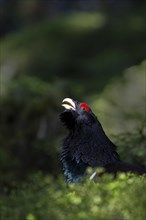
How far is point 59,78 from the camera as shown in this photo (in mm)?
18000

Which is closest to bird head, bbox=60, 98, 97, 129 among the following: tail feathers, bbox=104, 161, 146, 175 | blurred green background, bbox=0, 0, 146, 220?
tail feathers, bbox=104, 161, 146, 175

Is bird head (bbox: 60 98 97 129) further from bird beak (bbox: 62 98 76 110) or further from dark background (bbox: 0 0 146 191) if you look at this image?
dark background (bbox: 0 0 146 191)

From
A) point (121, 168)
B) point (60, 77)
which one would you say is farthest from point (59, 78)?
point (121, 168)

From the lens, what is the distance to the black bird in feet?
27.2

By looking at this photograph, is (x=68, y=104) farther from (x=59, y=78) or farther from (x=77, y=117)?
(x=59, y=78)

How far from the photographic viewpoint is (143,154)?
10789 millimetres

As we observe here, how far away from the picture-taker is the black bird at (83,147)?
27.2ft

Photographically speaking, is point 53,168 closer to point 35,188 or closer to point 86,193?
point 35,188

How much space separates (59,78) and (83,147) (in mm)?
9460

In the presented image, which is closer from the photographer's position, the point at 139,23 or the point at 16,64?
the point at 16,64

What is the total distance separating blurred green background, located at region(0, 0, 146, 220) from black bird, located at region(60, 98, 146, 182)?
1.80 metres

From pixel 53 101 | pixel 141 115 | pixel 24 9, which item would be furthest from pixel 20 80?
pixel 24 9

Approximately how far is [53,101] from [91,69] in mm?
9443

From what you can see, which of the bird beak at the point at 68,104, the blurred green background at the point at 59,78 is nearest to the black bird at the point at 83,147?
the bird beak at the point at 68,104
